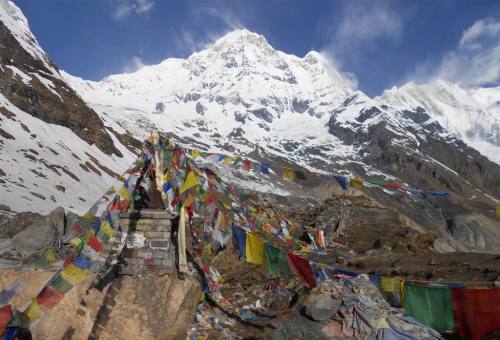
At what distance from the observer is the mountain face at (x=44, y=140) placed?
40.7m

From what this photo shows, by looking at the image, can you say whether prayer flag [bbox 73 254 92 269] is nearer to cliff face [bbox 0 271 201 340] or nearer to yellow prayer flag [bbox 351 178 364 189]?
cliff face [bbox 0 271 201 340]

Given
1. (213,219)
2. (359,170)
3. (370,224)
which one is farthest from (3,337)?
(359,170)

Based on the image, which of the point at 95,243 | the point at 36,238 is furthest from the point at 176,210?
the point at 36,238

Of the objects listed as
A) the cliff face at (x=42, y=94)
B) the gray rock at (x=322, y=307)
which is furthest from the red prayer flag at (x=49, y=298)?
the cliff face at (x=42, y=94)

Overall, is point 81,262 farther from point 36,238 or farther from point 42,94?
point 42,94

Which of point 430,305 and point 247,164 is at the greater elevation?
point 247,164

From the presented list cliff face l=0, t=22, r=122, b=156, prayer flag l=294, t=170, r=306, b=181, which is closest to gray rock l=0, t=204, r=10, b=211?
prayer flag l=294, t=170, r=306, b=181

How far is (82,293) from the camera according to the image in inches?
368

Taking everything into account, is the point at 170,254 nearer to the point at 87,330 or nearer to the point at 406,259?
the point at 87,330

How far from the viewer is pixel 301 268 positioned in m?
8.56

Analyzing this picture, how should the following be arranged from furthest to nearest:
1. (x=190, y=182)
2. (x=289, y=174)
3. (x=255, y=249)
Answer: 1. (x=289, y=174)
2. (x=190, y=182)
3. (x=255, y=249)

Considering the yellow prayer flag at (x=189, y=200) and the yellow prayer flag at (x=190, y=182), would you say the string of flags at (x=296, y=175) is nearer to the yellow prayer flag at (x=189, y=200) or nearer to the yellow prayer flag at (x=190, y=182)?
the yellow prayer flag at (x=190, y=182)

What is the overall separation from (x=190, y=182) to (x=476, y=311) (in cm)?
667

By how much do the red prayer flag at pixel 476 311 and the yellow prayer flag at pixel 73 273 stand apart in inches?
276
